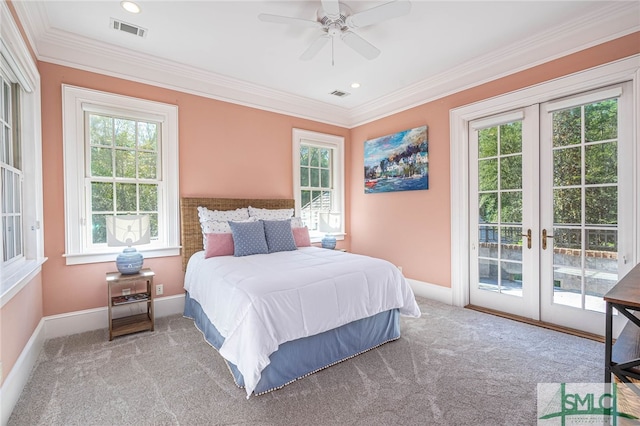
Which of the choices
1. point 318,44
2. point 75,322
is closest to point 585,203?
point 318,44

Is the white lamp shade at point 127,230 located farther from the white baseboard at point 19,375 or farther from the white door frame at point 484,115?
the white door frame at point 484,115

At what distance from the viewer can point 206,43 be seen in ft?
9.84

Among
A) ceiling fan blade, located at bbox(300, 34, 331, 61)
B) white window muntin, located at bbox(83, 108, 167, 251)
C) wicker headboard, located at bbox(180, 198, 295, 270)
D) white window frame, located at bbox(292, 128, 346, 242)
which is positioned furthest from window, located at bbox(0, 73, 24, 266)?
white window frame, located at bbox(292, 128, 346, 242)

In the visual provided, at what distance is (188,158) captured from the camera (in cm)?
362

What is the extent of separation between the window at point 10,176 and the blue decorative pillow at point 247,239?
172 centimetres

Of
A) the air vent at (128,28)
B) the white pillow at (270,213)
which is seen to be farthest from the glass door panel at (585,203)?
the air vent at (128,28)

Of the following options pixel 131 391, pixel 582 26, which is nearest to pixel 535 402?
pixel 131 391

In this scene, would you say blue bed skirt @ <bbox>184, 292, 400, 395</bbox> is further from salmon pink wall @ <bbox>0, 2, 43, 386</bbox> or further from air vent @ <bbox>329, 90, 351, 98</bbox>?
air vent @ <bbox>329, 90, 351, 98</bbox>

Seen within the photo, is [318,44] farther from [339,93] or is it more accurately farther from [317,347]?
[317,347]

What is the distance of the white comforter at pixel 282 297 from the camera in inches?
75.1

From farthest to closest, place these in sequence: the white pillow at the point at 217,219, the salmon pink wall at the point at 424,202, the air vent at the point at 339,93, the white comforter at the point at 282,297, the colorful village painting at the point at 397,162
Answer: the air vent at the point at 339,93 < the colorful village painting at the point at 397,162 < the white pillow at the point at 217,219 < the salmon pink wall at the point at 424,202 < the white comforter at the point at 282,297

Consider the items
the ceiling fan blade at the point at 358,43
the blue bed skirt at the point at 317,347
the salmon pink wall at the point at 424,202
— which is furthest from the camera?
the salmon pink wall at the point at 424,202

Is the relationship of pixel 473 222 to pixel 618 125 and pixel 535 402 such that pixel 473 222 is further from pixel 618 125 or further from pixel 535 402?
pixel 535 402

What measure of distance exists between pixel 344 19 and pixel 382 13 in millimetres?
428
